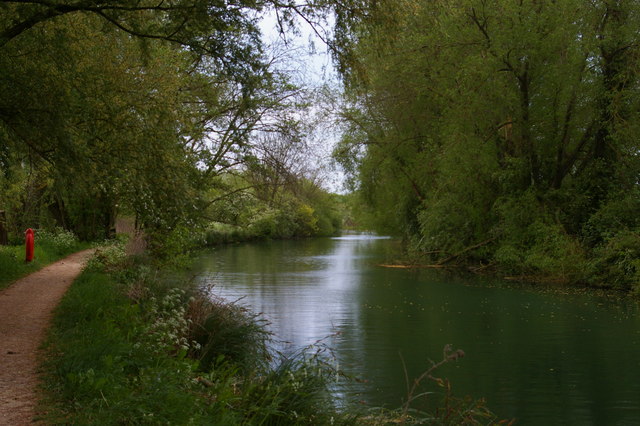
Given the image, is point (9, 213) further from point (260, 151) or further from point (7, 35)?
point (7, 35)

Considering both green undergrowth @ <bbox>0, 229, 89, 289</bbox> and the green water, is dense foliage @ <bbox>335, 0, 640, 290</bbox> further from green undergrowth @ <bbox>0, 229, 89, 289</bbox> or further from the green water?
green undergrowth @ <bbox>0, 229, 89, 289</bbox>

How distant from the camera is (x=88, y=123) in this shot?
30.9 feet

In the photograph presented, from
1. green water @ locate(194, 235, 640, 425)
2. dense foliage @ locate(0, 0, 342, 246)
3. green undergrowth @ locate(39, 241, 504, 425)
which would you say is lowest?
green water @ locate(194, 235, 640, 425)

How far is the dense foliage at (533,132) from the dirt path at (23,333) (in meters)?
11.1

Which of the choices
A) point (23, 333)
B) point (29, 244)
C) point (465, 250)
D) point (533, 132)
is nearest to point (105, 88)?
point (23, 333)

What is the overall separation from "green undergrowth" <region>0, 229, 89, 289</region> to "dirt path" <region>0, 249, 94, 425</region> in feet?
1.01

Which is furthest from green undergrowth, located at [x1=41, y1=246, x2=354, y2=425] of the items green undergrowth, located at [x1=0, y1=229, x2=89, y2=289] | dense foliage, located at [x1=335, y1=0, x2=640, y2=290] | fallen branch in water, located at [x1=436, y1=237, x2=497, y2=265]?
fallen branch in water, located at [x1=436, y1=237, x2=497, y2=265]

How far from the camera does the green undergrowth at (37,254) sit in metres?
13.2

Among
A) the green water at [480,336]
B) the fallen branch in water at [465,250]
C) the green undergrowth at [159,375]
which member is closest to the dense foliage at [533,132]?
the fallen branch in water at [465,250]

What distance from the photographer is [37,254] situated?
17.1 meters

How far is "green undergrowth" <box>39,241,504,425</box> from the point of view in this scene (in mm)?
4961

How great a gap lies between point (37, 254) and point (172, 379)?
13.1 meters

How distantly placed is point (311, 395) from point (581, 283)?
15.9m

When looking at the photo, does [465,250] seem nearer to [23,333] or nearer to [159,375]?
[23,333]
